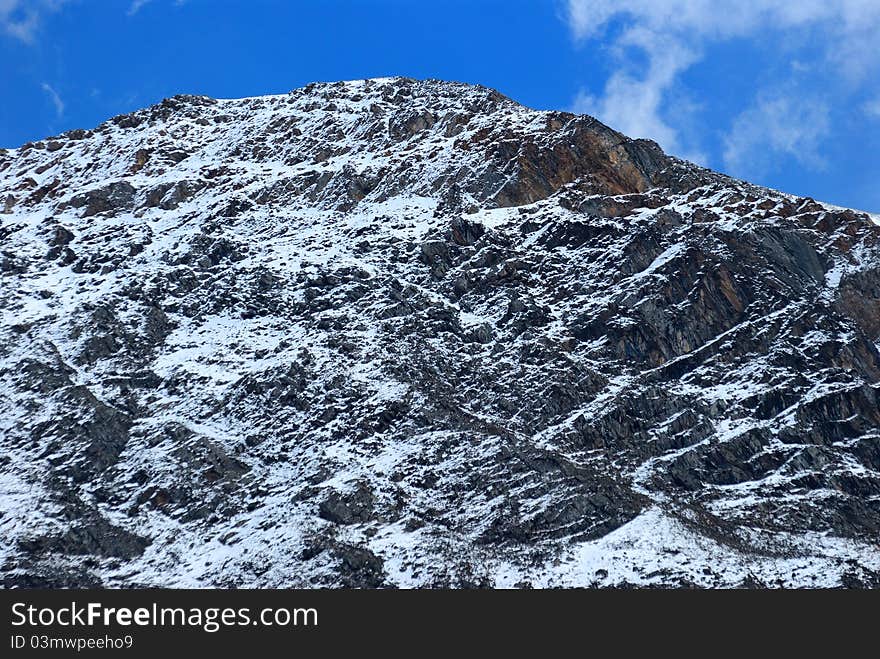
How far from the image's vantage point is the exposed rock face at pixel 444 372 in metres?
110

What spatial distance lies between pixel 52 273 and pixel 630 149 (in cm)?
6054

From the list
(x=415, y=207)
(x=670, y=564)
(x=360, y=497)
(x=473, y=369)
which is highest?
(x=415, y=207)

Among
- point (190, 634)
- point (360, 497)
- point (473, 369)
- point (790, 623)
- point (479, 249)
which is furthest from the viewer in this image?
point (479, 249)

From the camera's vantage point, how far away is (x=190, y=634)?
68.9m

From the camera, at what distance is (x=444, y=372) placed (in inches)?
5064

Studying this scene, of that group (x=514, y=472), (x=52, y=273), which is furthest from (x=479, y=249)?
(x=52, y=273)

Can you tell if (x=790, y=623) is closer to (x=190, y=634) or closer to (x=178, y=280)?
(x=190, y=634)

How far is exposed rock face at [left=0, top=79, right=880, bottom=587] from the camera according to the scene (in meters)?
110

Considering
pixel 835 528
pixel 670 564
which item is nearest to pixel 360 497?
pixel 670 564

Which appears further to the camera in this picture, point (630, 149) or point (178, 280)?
point (630, 149)

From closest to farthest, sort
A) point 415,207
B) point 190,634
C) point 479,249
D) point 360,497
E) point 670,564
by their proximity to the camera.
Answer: point 190,634, point 670,564, point 360,497, point 479,249, point 415,207

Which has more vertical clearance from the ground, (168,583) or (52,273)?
(52,273)

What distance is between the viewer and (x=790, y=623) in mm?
75125

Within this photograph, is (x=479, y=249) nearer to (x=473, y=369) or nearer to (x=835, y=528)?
(x=473, y=369)
